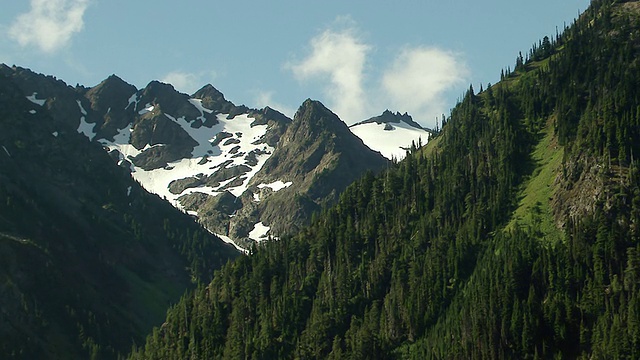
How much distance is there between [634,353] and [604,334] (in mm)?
7976

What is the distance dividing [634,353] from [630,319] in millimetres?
8120

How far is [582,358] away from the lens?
199 m

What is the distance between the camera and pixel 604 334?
197250 mm

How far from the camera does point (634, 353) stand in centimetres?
19150

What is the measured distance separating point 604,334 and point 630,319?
21.3 ft

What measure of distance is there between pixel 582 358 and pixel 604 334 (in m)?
7.28

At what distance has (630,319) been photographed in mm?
196250

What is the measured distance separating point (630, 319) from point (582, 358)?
13572 millimetres

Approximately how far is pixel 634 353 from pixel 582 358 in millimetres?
11831
